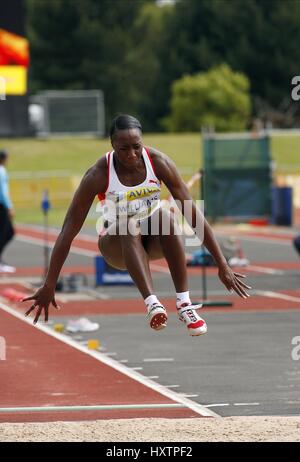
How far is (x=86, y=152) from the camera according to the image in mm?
68062

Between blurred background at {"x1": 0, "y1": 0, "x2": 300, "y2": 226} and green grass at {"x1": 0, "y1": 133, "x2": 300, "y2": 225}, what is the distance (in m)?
0.05

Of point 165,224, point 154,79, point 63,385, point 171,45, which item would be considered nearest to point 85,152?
point 154,79

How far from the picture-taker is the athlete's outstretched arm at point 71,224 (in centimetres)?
945

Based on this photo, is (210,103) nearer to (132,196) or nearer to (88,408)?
(88,408)

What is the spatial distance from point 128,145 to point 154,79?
84009 mm

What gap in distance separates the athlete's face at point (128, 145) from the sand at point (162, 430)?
184 cm

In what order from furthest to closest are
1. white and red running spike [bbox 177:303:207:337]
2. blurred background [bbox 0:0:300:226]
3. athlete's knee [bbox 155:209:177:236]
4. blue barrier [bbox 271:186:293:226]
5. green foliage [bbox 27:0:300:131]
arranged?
green foliage [bbox 27:0:300:131] < blurred background [bbox 0:0:300:226] < blue barrier [bbox 271:186:293:226] < white and red running spike [bbox 177:303:207:337] < athlete's knee [bbox 155:209:177:236]

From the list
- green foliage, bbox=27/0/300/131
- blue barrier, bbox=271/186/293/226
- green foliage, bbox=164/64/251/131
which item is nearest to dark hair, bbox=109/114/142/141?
blue barrier, bbox=271/186/293/226

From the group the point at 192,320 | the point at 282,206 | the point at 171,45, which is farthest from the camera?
the point at 171,45

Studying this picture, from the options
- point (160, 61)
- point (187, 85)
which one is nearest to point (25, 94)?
point (187, 85)

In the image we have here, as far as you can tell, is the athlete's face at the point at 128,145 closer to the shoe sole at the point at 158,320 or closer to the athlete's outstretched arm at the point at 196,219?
the athlete's outstretched arm at the point at 196,219

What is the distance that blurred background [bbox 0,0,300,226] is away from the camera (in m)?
66.1

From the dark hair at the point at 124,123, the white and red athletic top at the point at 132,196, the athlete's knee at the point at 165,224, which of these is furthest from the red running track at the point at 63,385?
the dark hair at the point at 124,123

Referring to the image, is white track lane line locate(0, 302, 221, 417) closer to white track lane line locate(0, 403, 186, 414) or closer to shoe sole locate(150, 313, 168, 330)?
white track lane line locate(0, 403, 186, 414)
